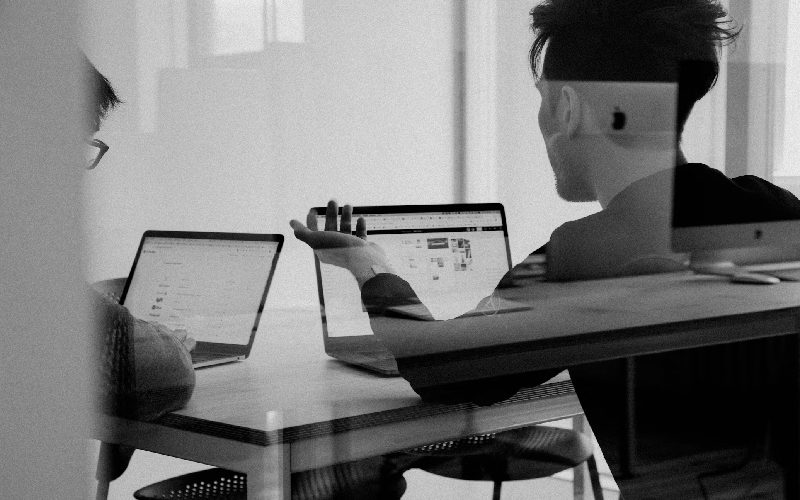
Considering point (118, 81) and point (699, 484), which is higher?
point (118, 81)

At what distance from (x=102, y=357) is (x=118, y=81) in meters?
0.27

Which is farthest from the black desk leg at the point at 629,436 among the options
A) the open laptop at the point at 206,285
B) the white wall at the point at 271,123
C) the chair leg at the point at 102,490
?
the chair leg at the point at 102,490

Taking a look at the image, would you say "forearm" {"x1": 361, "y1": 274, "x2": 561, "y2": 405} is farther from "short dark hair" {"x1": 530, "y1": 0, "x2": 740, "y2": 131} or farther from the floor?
"short dark hair" {"x1": 530, "y1": 0, "x2": 740, "y2": 131}

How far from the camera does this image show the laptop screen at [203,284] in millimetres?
796

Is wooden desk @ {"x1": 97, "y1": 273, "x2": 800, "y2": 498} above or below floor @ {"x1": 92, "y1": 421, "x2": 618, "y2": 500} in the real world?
above

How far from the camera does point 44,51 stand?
2.26 ft

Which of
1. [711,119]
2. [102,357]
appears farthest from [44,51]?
[711,119]

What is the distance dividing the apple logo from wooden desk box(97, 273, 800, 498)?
7.6 inches

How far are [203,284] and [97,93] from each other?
244mm

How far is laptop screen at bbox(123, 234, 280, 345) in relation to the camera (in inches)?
31.4

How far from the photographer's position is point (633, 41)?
935 mm

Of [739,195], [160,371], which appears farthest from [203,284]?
[739,195]

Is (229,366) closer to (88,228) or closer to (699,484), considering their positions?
(88,228)

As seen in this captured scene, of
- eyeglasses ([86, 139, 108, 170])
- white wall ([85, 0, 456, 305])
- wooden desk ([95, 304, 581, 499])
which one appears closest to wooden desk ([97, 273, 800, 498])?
wooden desk ([95, 304, 581, 499])
